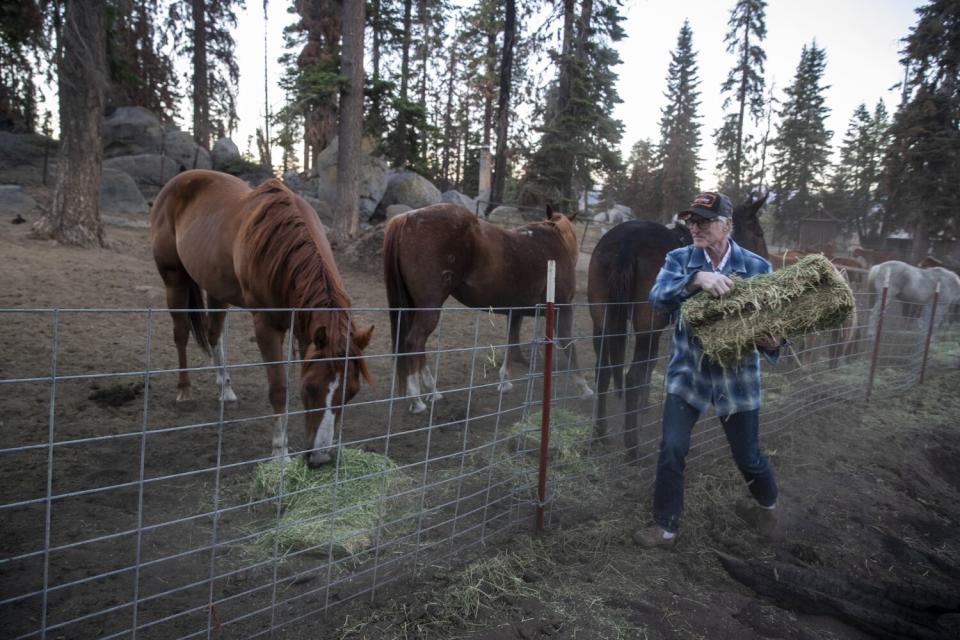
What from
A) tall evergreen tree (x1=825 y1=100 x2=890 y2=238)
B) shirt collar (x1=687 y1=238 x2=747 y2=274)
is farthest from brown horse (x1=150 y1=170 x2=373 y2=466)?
tall evergreen tree (x1=825 y1=100 x2=890 y2=238)

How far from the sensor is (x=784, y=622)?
98.0 inches

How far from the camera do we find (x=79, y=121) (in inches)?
341

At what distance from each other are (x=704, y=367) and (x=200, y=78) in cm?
2290

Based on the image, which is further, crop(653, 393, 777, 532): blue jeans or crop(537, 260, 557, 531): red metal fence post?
crop(653, 393, 777, 532): blue jeans

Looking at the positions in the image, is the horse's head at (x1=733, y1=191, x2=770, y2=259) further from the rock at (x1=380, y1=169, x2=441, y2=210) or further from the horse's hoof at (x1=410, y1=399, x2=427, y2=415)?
the rock at (x1=380, y1=169, x2=441, y2=210)

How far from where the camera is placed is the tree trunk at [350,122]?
10781 mm

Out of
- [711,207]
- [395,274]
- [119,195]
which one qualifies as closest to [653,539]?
[711,207]

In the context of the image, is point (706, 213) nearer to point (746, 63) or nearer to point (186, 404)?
point (186, 404)

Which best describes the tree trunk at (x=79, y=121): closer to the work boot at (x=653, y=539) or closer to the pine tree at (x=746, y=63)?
the work boot at (x=653, y=539)

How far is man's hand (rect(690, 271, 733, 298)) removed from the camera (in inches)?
98.5

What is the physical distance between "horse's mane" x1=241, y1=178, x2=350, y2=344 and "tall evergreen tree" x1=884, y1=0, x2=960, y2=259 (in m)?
24.2

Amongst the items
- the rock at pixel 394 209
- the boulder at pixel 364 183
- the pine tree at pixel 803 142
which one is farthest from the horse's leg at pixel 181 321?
the pine tree at pixel 803 142

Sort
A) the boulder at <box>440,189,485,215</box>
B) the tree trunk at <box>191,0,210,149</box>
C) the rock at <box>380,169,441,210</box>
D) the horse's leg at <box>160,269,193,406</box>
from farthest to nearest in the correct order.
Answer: the tree trunk at <box>191,0,210,149</box> → the boulder at <box>440,189,485,215</box> → the rock at <box>380,169,441,210</box> → the horse's leg at <box>160,269,193,406</box>

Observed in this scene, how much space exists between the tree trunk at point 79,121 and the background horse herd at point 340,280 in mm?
5254
